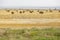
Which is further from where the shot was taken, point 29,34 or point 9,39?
point 29,34

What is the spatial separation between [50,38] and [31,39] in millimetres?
1920

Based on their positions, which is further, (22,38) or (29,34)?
(29,34)

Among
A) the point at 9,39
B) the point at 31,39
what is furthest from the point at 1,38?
the point at 31,39

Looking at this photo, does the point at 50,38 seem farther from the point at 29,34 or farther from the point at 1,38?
the point at 1,38

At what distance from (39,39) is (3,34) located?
4.71 metres

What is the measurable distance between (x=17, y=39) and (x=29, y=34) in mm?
3366

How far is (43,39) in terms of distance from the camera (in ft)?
73.7

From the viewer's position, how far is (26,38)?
918 inches

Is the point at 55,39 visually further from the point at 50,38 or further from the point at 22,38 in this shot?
the point at 22,38

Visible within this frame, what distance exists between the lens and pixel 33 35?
2512cm

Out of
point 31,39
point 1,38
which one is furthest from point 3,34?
point 31,39

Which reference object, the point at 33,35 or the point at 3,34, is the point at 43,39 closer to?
the point at 33,35

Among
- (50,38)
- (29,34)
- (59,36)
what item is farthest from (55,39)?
(29,34)

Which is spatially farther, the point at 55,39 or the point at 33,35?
the point at 33,35
